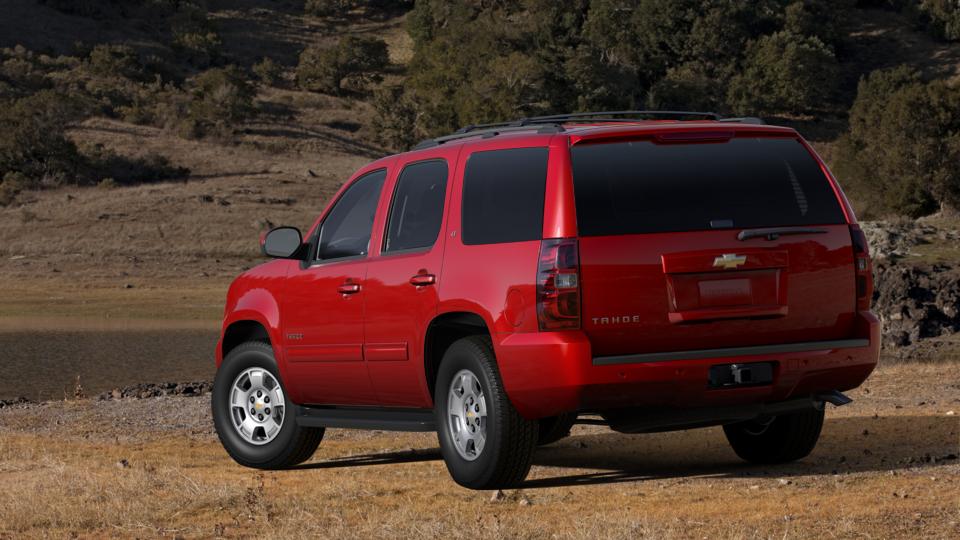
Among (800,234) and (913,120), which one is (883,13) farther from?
(800,234)

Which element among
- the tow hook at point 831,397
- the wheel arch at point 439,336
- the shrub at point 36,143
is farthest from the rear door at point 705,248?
the shrub at point 36,143

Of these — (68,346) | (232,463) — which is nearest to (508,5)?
(68,346)

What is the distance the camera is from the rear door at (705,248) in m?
8.45

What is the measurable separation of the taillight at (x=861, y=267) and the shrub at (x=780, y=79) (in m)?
71.2

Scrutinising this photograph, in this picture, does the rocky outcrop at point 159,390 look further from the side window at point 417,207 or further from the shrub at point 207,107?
the shrub at point 207,107

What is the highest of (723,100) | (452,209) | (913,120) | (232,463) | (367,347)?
(452,209)

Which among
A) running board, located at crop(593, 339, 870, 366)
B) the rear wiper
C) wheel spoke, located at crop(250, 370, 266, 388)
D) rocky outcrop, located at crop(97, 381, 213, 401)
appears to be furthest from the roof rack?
rocky outcrop, located at crop(97, 381, 213, 401)

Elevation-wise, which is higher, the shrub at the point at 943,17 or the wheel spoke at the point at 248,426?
the wheel spoke at the point at 248,426

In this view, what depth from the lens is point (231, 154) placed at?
→ 2386 inches

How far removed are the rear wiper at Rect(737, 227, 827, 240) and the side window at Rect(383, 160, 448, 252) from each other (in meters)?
1.89

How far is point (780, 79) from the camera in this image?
81.9 m

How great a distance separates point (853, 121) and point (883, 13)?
56771 millimetres

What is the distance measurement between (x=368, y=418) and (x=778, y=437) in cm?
266

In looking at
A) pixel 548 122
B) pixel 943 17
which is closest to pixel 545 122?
pixel 548 122
